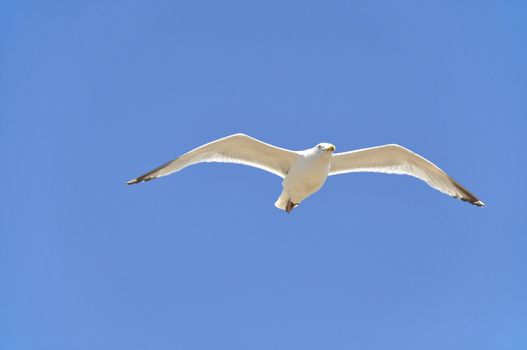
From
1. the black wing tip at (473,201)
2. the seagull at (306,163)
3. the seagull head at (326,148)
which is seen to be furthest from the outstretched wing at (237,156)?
the black wing tip at (473,201)

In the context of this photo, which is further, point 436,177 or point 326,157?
point 436,177

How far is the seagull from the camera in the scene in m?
13.7

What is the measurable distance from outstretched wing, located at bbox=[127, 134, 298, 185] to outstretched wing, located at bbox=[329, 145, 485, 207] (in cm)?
101

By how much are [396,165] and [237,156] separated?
3.05 metres

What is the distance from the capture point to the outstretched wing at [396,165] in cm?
1435

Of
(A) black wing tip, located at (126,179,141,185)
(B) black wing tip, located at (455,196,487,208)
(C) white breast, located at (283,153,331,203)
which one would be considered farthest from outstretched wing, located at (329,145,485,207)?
(A) black wing tip, located at (126,179,141,185)

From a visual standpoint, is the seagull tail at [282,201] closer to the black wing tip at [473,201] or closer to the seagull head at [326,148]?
the seagull head at [326,148]

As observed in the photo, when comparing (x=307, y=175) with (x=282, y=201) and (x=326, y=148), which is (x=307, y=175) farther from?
(x=282, y=201)

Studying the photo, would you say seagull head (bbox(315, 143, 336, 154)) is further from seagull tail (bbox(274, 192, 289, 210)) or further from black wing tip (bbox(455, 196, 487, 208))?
black wing tip (bbox(455, 196, 487, 208))

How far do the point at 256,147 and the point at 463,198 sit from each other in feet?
13.9

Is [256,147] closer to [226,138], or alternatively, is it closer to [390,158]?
[226,138]

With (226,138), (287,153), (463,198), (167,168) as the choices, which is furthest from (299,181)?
(463,198)

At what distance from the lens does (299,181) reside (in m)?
13.7

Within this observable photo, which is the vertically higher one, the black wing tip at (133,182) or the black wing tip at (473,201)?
the black wing tip at (473,201)
